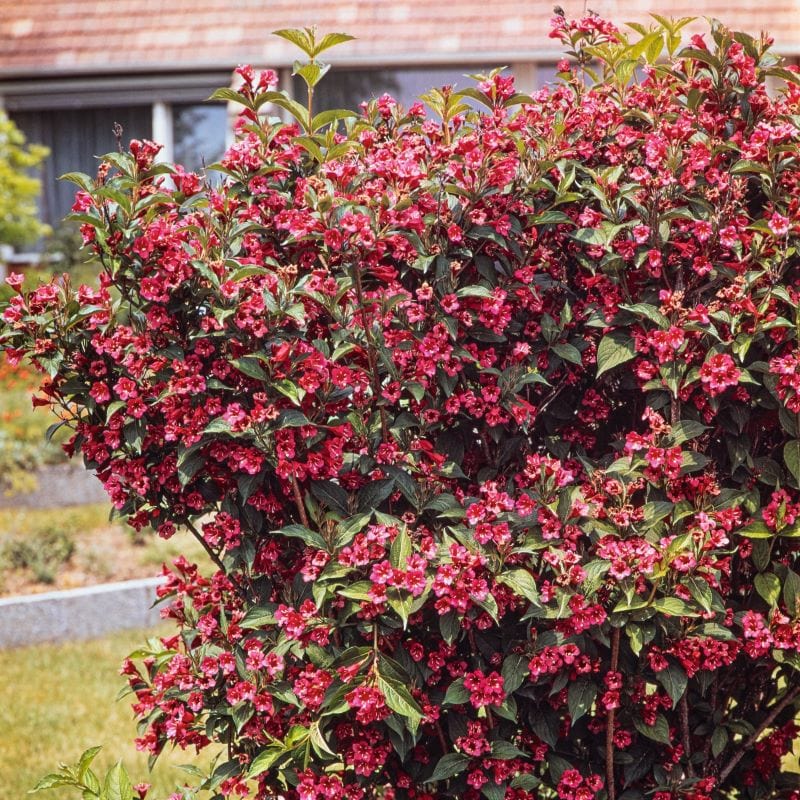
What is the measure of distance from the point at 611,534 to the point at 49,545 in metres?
4.99

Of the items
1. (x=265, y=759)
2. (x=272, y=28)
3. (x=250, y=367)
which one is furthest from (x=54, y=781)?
(x=272, y=28)

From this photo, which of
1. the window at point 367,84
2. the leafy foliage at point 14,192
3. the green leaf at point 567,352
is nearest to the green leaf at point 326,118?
the green leaf at point 567,352

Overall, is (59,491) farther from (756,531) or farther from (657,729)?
(756,531)

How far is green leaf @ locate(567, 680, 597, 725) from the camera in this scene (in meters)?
2.31

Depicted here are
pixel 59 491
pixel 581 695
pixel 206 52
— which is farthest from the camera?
pixel 206 52

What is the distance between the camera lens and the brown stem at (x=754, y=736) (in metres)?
2.59

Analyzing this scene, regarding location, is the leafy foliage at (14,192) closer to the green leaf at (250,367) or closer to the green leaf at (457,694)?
the green leaf at (250,367)

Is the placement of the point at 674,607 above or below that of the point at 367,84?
below

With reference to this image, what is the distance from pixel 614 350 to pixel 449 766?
103cm

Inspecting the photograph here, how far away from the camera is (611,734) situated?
8.14ft

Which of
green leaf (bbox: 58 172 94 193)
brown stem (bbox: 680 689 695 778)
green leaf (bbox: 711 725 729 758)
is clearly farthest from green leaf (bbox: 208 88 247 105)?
green leaf (bbox: 711 725 729 758)

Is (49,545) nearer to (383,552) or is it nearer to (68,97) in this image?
(383,552)

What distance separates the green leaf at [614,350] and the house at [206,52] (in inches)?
316

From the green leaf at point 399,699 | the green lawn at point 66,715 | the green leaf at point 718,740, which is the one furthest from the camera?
the green lawn at point 66,715
